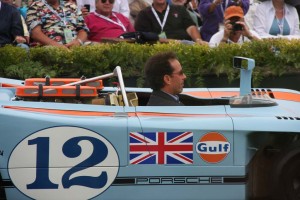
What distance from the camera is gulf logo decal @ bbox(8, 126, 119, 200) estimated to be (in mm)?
6559

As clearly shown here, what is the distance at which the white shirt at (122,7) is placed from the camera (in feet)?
41.8

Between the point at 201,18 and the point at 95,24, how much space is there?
183cm

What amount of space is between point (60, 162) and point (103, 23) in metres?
5.84

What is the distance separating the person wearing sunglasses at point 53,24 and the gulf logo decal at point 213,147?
504 cm

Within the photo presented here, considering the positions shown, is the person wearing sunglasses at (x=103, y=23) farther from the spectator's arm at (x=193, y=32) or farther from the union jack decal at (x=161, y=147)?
the union jack decal at (x=161, y=147)

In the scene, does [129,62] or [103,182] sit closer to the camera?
[103,182]

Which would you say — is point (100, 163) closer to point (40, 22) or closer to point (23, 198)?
point (23, 198)

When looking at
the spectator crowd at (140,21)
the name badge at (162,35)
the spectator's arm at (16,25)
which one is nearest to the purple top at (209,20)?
the spectator crowd at (140,21)

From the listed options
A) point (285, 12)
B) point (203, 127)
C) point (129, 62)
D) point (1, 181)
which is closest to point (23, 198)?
point (1, 181)

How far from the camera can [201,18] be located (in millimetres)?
13266

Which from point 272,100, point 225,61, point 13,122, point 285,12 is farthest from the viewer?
point 285,12

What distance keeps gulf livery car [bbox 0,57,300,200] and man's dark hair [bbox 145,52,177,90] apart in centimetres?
65

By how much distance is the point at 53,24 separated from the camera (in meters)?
11.6

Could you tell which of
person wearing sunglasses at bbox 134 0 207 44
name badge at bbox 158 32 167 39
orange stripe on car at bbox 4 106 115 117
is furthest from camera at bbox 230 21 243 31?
orange stripe on car at bbox 4 106 115 117
